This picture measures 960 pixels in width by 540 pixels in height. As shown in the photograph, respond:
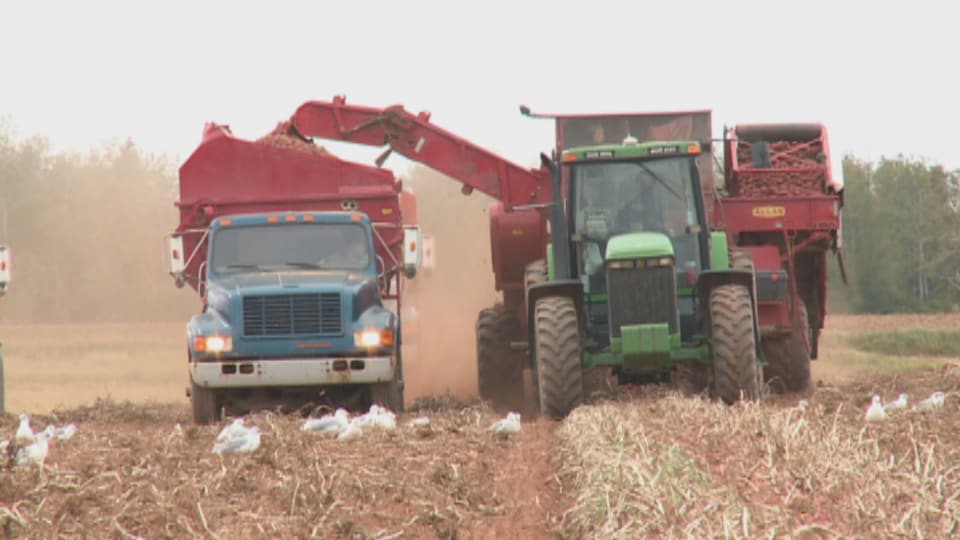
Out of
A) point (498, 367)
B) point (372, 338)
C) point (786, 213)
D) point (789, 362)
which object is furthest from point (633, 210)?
point (789, 362)

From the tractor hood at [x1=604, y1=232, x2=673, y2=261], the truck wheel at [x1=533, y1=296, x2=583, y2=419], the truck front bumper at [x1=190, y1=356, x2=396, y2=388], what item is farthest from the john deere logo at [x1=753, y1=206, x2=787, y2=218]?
the truck front bumper at [x1=190, y1=356, x2=396, y2=388]

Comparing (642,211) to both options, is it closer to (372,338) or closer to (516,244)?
(372,338)

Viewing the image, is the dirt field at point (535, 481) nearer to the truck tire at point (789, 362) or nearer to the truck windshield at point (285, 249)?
the truck windshield at point (285, 249)

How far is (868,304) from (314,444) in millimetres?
65703

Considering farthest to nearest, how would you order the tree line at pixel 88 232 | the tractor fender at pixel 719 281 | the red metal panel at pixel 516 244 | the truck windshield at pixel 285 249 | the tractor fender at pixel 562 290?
1. the tree line at pixel 88 232
2. the red metal panel at pixel 516 244
3. the truck windshield at pixel 285 249
4. the tractor fender at pixel 562 290
5. the tractor fender at pixel 719 281

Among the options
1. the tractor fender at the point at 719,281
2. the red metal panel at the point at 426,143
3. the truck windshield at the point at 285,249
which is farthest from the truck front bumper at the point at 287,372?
the red metal panel at the point at 426,143

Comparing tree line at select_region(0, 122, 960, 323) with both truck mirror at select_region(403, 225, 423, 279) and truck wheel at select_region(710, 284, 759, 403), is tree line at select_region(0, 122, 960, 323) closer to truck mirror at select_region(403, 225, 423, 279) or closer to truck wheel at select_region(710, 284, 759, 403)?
truck mirror at select_region(403, 225, 423, 279)

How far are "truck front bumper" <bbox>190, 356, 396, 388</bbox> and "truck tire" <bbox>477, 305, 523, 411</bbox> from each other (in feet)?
9.20

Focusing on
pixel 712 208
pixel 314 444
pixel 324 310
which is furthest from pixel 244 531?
pixel 712 208

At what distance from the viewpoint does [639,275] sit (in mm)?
13742

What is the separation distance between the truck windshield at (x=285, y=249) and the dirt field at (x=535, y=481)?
11.2 ft

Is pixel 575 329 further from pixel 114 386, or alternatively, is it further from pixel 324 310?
pixel 114 386

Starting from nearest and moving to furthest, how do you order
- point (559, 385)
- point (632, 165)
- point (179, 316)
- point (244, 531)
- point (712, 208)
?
point (244, 531)
point (559, 385)
point (632, 165)
point (712, 208)
point (179, 316)

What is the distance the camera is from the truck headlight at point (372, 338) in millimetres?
14758
